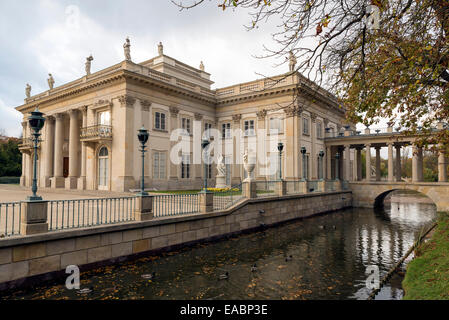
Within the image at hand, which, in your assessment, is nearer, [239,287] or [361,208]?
[239,287]

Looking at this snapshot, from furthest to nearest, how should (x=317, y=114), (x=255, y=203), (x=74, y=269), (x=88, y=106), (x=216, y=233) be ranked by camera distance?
1. (x=317, y=114)
2. (x=88, y=106)
3. (x=255, y=203)
4. (x=216, y=233)
5. (x=74, y=269)

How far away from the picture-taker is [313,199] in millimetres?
21859

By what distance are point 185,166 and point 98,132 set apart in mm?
8138

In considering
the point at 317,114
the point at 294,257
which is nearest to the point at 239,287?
the point at 294,257

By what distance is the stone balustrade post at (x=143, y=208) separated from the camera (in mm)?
10016

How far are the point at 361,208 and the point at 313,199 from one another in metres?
8.71

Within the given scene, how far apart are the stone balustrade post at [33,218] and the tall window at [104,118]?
17.1 metres

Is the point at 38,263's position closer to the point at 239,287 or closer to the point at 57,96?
the point at 239,287

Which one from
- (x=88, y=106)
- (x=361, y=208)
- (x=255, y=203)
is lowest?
(x=361, y=208)

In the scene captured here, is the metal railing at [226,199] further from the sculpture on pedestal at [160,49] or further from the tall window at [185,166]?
the sculpture on pedestal at [160,49]

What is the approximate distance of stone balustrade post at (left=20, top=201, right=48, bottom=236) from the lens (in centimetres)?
742

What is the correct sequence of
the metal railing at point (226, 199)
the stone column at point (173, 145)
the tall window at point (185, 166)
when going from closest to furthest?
the metal railing at point (226, 199) → the stone column at point (173, 145) → the tall window at point (185, 166)

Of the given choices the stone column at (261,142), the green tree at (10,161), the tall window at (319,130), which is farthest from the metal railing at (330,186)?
the green tree at (10,161)

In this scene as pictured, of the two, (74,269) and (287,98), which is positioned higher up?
(287,98)
